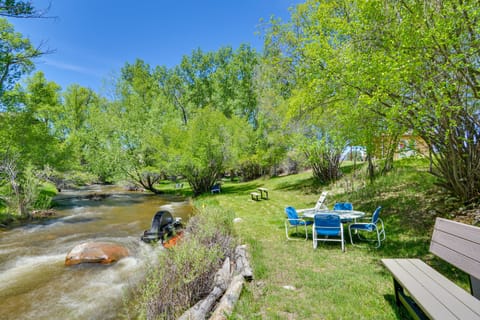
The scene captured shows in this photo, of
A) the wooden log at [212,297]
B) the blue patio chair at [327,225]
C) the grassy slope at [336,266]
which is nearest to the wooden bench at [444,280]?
the grassy slope at [336,266]

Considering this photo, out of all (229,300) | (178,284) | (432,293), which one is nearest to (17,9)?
(178,284)

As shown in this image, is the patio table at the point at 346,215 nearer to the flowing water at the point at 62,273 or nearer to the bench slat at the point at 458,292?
the bench slat at the point at 458,292

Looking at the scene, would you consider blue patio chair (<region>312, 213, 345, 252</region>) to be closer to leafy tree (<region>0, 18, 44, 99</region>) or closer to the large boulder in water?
the large boulder in water

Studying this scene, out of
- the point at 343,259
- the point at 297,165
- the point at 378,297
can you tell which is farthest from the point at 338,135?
the point at 297,165

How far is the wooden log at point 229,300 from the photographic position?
3178 millimetres

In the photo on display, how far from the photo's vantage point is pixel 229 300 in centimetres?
352

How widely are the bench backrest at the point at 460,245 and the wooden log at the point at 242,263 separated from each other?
3075 mm

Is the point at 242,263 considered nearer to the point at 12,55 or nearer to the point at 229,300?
the point at 229,300

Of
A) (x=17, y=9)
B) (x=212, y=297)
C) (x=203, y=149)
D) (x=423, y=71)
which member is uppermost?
(x=17, y=9)

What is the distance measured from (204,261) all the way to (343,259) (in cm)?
324

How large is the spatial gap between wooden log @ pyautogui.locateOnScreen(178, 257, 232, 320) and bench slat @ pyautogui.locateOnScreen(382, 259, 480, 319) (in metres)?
2.66

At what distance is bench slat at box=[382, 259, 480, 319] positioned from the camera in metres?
2.20

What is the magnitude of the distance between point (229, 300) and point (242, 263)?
4.56 feet

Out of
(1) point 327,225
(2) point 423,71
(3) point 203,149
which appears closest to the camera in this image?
(2) point 423,71
